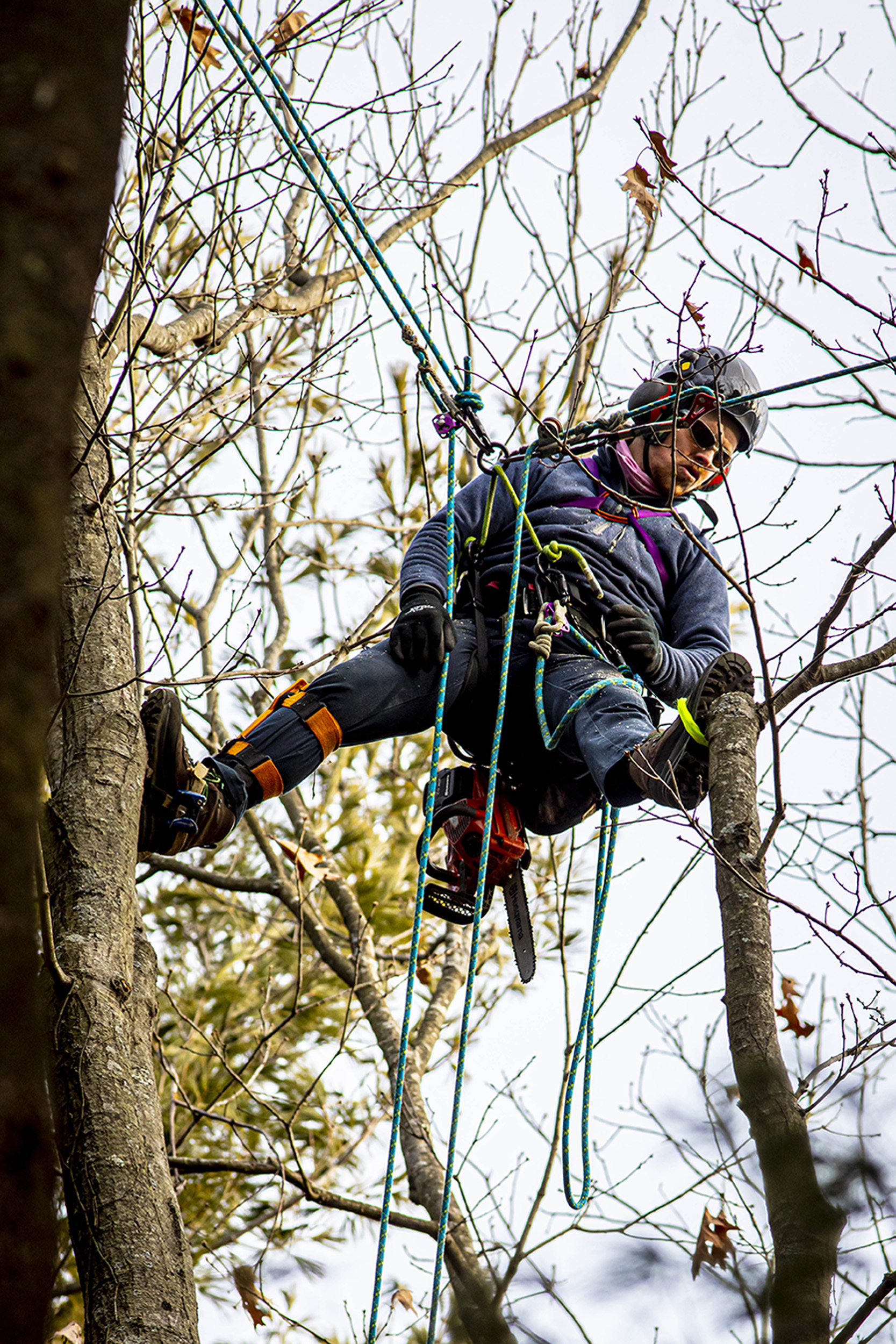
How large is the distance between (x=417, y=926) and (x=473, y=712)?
99 cm

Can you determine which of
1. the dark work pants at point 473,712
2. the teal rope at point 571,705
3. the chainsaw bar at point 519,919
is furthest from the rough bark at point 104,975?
the chainsaw bar at point 519,919

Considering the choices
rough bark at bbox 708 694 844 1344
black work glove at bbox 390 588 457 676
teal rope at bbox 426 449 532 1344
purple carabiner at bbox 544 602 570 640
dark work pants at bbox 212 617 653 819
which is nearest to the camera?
rough bark at bbox 708 694 844 1344

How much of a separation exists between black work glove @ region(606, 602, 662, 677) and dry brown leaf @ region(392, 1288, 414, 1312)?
259cm

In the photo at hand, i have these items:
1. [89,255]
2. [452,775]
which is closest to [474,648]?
[452,775]

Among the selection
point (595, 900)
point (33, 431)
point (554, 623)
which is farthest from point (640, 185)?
point (33, 431)

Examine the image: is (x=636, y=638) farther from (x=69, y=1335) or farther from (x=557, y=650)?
(x=69, y=1335)

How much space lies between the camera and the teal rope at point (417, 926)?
2695mm

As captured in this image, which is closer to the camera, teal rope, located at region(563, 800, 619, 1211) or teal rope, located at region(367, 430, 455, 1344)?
teal rope, located at region(367, 430, 455, 1344)

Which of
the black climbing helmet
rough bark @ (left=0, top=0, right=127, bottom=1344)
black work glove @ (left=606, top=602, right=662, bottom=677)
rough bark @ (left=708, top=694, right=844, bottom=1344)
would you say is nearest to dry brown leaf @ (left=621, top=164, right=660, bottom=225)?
the black climbing helmet

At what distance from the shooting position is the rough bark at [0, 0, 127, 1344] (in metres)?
0.85

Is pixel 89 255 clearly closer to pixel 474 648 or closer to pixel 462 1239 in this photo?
pixel 474 648

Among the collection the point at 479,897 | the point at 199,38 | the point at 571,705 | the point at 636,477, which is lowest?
the point at 479,897

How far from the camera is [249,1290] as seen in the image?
13.2ft

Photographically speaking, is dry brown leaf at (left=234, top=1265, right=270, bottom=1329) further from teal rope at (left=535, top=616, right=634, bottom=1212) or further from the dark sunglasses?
the dark sunglasses
